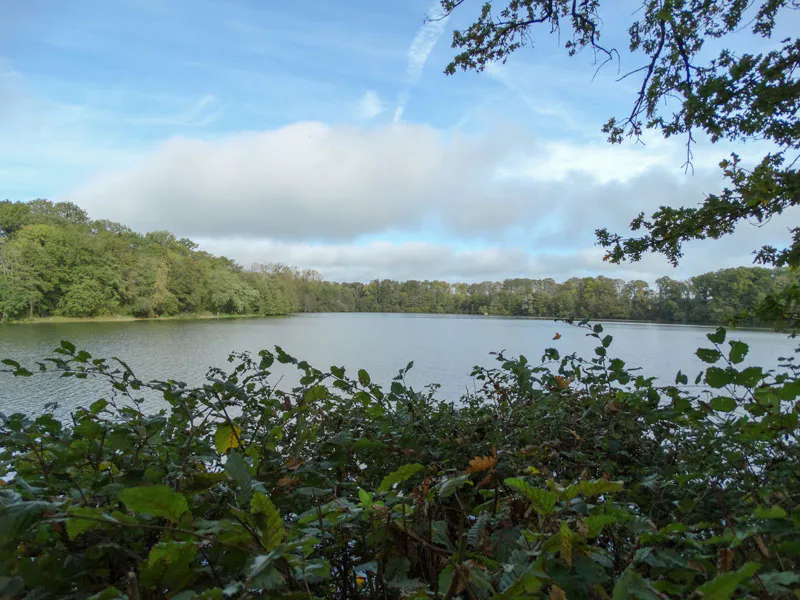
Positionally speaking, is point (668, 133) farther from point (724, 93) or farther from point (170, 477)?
point (170, 477)

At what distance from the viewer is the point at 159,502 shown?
20.5 inches

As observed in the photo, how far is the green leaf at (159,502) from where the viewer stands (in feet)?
1.66

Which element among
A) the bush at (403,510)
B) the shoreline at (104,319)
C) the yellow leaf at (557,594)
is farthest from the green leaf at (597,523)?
the shoreline at (104,319)

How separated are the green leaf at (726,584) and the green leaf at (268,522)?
476 mm

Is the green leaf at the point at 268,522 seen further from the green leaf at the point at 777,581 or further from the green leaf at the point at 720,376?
the green leaf at the point at 720,376

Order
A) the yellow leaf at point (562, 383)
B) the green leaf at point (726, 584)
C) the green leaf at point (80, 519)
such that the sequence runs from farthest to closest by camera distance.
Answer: the yellow leaf at point (562, 383) < the green leaf at point (80, 519) < the green leaf at point (726, 584)

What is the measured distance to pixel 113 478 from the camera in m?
0.93

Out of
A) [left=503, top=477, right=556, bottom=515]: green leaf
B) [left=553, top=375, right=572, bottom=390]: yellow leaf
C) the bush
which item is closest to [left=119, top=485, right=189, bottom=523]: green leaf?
the bush

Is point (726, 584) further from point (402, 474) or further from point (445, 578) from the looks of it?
point (402, 474)

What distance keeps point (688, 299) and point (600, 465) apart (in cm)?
2127

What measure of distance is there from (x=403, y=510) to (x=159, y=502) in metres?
0.37

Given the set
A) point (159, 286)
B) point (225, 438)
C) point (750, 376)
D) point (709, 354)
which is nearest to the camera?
point (750, 376)

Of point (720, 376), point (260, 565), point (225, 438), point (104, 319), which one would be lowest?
point (104, 319)

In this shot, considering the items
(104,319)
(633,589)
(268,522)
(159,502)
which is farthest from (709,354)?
(104,319)
